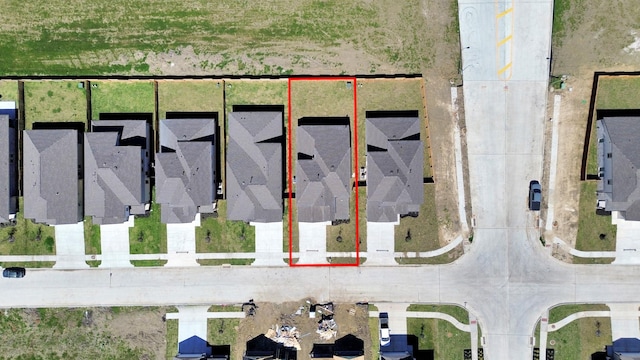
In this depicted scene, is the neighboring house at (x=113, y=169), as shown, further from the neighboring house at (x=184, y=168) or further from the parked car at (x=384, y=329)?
the parked car at (x=384, y=329)

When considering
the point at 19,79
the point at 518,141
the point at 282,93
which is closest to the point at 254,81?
the point at 282,93

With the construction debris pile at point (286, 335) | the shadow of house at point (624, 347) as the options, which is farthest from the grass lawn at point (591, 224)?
the construction debris pile at point (286, 335)

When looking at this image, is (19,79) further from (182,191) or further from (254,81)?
(254,81)

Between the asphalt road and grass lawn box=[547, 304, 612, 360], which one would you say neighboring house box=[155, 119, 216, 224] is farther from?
grass lawn box=[547, 304, 612, 360]

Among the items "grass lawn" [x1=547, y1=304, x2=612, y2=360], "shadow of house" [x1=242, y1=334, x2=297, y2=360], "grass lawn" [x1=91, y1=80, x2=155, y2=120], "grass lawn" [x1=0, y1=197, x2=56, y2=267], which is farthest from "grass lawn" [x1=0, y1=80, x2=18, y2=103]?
"grass lawn" [x1=547, y1=304, x2=612, y2=360]

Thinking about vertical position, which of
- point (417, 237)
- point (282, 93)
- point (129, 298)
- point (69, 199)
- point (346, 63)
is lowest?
point (129, 298)

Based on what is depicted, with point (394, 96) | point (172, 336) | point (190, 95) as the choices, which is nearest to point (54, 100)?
point (190, 95)
